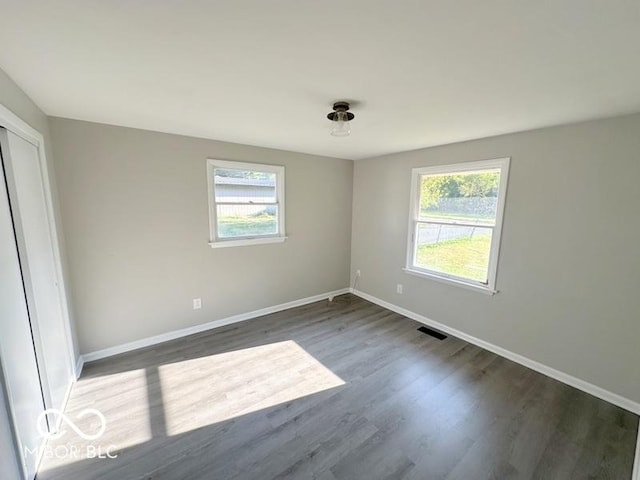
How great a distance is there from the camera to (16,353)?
4.64ft

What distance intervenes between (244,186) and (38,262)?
199 centimetres

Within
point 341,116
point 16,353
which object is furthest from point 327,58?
point 16,353

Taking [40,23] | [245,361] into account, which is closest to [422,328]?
[245,361]

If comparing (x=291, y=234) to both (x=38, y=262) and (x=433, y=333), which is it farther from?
(x=38, y=262)

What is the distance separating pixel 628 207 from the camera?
202 centimetres

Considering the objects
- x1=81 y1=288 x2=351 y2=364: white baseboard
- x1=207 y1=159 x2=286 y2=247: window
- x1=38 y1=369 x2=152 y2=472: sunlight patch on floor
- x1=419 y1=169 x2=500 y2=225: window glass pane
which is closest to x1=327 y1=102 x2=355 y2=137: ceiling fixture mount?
x1=207 y1=159 x2=286 y2=247: window

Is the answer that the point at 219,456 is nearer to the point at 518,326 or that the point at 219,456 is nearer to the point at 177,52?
the point at 177,52

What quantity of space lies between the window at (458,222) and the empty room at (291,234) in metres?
0.03

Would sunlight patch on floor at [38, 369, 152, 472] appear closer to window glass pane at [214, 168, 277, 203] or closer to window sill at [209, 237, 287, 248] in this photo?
window sill at [209, 237, 287, 248]

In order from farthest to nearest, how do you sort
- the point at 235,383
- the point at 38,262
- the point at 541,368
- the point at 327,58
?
the point at 541,368 < the point at 235,383 < the point at 38,262 < the point at 327,58

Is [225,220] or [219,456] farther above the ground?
[225,220]

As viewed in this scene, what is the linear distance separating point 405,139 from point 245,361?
2.86 m

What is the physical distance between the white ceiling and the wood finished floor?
2267mm

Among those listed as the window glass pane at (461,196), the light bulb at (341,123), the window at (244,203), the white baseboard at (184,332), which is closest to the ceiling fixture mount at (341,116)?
the light bulb at (341,123)
